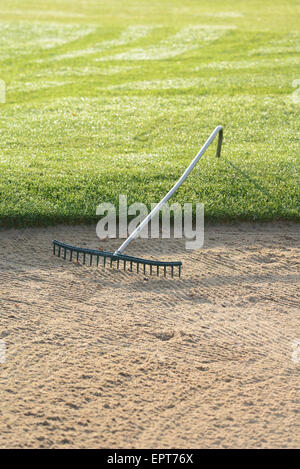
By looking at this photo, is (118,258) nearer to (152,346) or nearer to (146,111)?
(152,346)

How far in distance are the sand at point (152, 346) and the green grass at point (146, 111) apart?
94 cm

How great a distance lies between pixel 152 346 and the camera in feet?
18.4

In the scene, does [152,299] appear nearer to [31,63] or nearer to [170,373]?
[170,373]

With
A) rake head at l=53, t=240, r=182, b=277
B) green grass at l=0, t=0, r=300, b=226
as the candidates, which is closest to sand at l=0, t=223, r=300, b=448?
rake head at l=53, t=240, r=182, b=277

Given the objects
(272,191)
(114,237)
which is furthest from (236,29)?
(114,237)

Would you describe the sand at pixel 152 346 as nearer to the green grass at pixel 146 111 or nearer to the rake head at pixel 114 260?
the rake head at pixel 114 260

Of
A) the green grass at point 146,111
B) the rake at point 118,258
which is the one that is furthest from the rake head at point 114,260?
the green grass at point 146,111

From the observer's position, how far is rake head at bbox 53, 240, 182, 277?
22.1 feet

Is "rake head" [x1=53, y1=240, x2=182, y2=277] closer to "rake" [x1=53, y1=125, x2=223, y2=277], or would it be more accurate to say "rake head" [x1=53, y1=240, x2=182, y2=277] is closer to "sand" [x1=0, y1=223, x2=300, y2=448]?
"rake" [x1=53, y1=125, x2=223, y2=277]

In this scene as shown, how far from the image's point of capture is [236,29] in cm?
1833

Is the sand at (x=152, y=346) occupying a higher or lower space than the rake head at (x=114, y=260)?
lower

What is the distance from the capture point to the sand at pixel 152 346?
4.64 metres

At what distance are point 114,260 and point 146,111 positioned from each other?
19.5 ft

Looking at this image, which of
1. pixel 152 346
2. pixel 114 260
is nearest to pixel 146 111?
pixel 114 260
